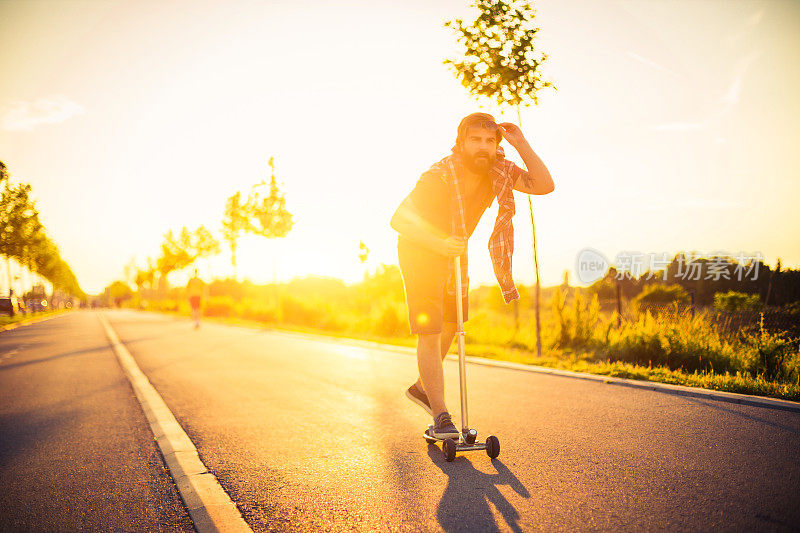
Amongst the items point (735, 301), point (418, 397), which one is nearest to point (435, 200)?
point (418, 397)

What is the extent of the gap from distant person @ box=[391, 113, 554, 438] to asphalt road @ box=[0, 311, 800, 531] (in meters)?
0.63

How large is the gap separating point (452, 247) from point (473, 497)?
1358 mm

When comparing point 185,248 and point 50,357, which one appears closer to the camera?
point 50,357

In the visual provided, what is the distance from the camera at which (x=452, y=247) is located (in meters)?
2.79

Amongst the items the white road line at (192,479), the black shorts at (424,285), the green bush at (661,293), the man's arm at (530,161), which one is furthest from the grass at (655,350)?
the white road line at (192,479)

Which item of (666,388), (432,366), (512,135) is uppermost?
(512,135)

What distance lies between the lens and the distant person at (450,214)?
2.95 metres

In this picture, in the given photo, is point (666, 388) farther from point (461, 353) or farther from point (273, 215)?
point (273, 215)

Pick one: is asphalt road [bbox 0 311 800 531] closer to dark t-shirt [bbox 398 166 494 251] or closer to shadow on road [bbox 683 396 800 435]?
shadow on road [bbox 683 396 800 435]

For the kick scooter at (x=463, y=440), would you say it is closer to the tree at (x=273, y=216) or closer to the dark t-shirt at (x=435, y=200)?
the dark t-shirt at (x=435, y=200)

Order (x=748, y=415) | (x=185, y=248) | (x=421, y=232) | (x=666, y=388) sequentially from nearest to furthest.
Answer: (x=421, y=232) → (x=748, y=415) → (x=666, y=388) → (x=185, y=248)

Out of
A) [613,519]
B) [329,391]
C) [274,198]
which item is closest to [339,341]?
[329,391]

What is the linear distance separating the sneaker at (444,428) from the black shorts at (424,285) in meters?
0.56

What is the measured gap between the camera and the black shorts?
3000 millimetres
